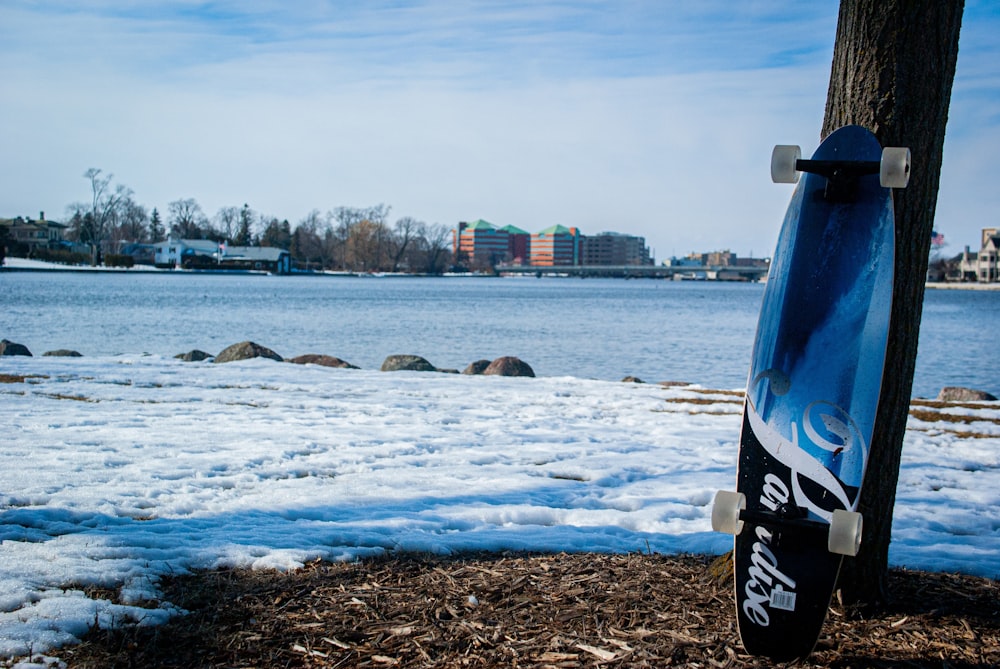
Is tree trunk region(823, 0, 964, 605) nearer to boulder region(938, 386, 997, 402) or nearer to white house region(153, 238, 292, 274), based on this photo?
boulder region(938, 386, 997, 402)

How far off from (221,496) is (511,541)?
2.07m

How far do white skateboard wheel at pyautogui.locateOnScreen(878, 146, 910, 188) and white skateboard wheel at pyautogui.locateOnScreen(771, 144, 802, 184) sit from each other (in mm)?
326

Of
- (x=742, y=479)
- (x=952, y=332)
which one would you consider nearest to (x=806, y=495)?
(x=742, y=479)

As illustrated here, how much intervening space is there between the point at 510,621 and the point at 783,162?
211 cm

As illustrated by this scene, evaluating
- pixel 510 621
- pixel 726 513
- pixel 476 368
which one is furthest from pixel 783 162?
A: pixel 476 368

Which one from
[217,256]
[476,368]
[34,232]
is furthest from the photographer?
[34,232]

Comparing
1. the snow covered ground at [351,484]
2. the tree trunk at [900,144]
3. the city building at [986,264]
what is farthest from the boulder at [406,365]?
the city building at [986,264]

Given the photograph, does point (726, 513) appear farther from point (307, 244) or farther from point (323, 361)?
point (307, 244)

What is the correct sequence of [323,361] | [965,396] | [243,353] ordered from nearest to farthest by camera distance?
[965,396] → [243,353] → [323,361]

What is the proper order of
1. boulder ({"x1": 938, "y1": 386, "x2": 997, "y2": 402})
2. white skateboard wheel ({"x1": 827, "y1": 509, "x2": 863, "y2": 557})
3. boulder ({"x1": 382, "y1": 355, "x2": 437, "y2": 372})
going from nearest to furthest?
1. white skateboard wheel ({"x1": 827, "y1": 509, "x2": 863, "y2": 557})
2. boulder ({"x1": 938, "y1": 386, "x2": 997, "y2": 402})
3. boulder ({"x1": 382, "y1": 355, "x2": 437, "y2": 372})

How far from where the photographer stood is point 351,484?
5.59 metres

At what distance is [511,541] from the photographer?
4.32 meters

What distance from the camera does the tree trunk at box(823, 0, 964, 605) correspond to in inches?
129

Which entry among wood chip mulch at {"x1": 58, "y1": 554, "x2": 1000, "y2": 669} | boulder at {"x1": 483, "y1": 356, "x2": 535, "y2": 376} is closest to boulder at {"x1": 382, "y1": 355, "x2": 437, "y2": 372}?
boulder at {"x1": 483, "y1": 356, "x2": 535, "y2": 376}
